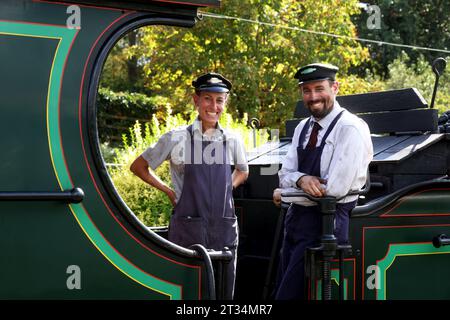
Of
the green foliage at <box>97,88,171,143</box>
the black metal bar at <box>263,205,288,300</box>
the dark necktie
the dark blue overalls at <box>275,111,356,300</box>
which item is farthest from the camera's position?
the green foliage at <box>97,88,171,143</box>

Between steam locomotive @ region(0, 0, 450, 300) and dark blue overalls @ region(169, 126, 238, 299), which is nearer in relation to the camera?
steam locomotive @ region(0, 0, 450, 300)

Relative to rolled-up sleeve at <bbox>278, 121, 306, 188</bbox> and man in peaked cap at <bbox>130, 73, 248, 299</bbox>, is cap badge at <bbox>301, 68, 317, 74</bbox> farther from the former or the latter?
man in peaked cap at <bbox>130, 73, 248, 299</bbox>

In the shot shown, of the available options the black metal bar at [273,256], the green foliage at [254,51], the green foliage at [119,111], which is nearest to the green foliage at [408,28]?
the green foliage at [119,111]

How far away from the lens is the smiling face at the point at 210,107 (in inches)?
126

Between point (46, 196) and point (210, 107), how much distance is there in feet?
3.84

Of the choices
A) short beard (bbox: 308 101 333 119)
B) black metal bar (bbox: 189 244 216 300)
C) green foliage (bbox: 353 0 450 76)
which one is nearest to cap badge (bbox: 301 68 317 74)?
short beard (bbox: 308 101 333 119)

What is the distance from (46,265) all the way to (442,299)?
6.50 feet

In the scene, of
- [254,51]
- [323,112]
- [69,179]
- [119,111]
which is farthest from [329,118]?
[119,111]

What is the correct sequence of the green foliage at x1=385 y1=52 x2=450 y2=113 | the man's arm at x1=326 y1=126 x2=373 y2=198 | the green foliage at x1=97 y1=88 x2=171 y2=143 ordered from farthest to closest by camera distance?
the green foliage at x1=97 y1=88 x2=171 y2=143
the green foliage at x1=385 y1=52 x2=450 y2=113
the man's arm at x1=326 y1=126 x2=373 y2=198

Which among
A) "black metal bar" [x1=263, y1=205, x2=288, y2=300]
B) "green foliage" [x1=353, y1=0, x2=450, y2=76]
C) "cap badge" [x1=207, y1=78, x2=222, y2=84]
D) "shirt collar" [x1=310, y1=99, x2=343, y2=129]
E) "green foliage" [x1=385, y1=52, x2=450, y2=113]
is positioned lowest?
"black metal bar" [x1=263, y1=205, x2=288, y2=300]

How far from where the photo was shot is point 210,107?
127 inches

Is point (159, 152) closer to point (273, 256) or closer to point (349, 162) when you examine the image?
point (273, 256)

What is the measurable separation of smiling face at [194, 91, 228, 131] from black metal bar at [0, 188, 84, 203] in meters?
1.03

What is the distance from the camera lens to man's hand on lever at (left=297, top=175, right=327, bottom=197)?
110 inches
